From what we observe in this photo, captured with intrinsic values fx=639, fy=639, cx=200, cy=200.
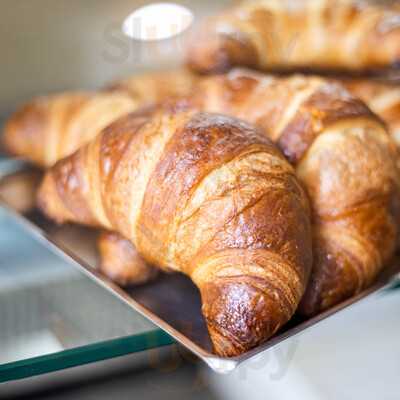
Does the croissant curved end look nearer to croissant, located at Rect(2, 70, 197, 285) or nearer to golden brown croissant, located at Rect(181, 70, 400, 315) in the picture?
golden brown croissant, located at Rect(181, 70, 400, 315)

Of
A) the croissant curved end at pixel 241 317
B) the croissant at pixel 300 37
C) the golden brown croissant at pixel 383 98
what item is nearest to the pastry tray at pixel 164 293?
Answer: the croissant curved end at pixel 241 317

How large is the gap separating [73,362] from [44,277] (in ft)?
0.62

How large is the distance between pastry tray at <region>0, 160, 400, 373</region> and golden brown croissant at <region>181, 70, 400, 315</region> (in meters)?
0.03

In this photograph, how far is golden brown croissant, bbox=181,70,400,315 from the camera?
691mm

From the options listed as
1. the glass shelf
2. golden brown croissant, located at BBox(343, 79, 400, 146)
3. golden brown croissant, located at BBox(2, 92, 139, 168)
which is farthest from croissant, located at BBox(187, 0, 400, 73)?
the glass shelf

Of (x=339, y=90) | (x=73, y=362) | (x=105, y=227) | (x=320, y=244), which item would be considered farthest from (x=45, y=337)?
(x=339, y=90)

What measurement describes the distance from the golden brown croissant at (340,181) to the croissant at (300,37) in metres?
0.27

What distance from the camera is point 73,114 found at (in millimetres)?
973

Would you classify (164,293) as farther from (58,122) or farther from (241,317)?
(58,122)

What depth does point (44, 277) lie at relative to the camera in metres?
0.79

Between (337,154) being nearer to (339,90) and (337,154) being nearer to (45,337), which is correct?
(339,90)

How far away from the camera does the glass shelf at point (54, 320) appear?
2.03 feet

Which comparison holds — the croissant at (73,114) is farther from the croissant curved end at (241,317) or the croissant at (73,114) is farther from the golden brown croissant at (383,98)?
the croissant curved end at (241,317)

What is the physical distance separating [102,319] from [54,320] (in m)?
0.05
